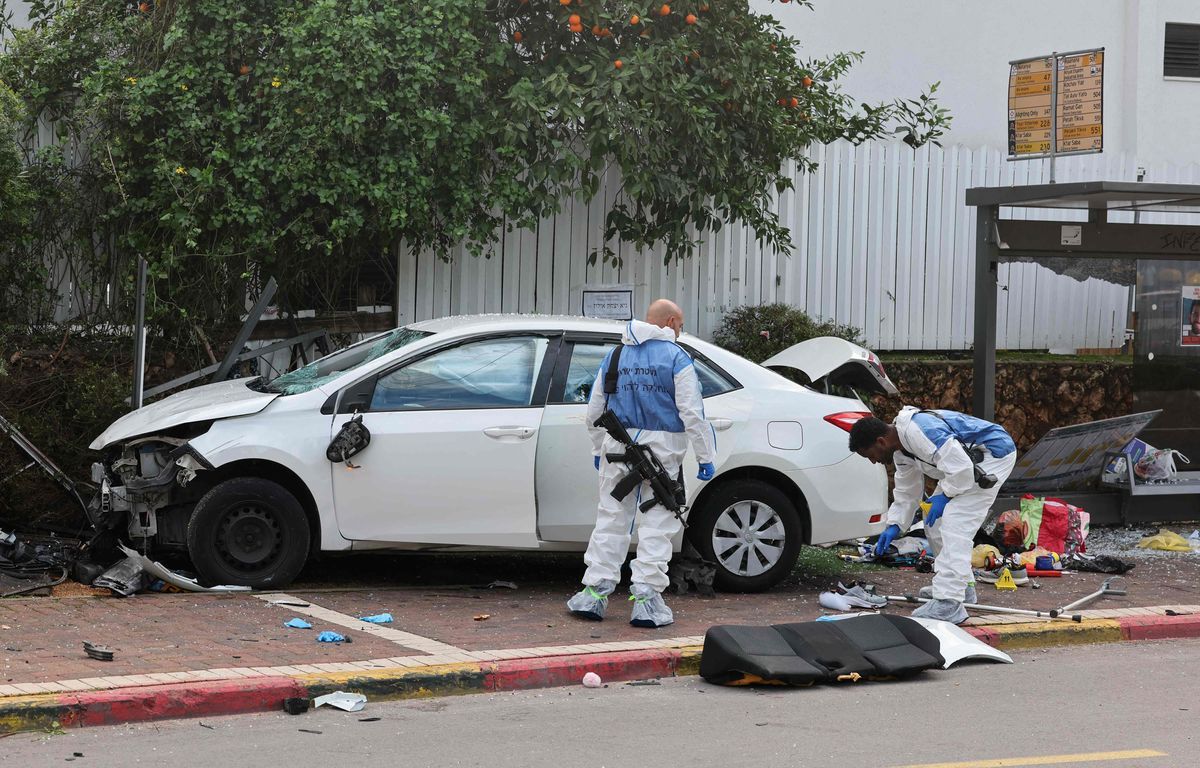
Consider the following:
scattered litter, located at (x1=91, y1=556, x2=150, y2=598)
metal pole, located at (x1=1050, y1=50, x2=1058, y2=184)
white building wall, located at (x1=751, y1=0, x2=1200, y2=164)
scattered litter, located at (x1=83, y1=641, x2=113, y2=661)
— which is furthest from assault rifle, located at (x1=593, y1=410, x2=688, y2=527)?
white building wall, located at (x1=751, y1=0, x2=1200, y2=164)

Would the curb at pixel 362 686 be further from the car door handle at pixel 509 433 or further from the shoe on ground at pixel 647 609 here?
the car door handle at pixel 509 433

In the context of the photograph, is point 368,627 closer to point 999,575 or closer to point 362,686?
point 362,686

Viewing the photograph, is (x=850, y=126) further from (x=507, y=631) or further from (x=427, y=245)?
(x=507, y=631)

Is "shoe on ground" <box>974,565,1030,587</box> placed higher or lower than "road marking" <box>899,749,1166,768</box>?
higher

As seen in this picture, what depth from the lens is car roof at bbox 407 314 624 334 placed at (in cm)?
→ 904

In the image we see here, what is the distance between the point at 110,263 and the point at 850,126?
659 centimetres

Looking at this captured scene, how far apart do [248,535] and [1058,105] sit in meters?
7.12

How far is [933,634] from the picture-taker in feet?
25.1

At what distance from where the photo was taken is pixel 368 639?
7.55 meters

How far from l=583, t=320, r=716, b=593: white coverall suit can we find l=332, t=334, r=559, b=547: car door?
685mm

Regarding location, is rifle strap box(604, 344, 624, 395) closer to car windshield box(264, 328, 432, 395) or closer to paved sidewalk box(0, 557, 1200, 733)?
paved sidewalk box(0, 557, 1200, 733)

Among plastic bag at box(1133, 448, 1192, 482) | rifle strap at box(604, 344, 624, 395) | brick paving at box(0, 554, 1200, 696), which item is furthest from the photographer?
plastic bag at box(1133, 448, 1192, 482)

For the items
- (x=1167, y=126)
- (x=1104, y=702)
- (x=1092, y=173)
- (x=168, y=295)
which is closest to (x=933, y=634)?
(x=1104, y=702)

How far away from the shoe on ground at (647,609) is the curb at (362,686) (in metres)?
0.53
